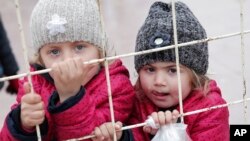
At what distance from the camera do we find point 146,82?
1117mm

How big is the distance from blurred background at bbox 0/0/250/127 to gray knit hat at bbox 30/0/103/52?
29.6 inches

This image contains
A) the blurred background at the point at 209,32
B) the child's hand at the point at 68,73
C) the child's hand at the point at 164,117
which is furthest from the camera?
the blurred background at the point at 209,32

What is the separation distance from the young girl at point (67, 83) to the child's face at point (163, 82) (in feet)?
0.12

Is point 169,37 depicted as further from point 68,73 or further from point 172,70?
point 68,73

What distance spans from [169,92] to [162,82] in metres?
0.03

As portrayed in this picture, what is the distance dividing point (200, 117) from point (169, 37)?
0.56 ft

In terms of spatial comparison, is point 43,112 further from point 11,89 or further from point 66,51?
point 11,89

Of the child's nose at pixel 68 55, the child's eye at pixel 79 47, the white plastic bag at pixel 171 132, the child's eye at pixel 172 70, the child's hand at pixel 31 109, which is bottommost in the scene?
the white plastic bag at pixel 171 132

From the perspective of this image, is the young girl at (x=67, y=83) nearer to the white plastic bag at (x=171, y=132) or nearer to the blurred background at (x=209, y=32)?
the white plastic bag at (x=171, y=132)

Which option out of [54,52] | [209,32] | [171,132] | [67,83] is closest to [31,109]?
[67,83]

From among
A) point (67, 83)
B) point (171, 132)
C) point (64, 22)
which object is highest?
point (64, 22)

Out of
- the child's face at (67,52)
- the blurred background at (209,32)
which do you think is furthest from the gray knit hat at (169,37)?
the blurred background at (209,32)

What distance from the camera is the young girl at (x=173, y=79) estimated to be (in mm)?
1100

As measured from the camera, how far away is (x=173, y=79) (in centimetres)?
109
